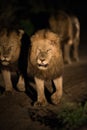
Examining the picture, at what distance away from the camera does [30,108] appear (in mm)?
5672

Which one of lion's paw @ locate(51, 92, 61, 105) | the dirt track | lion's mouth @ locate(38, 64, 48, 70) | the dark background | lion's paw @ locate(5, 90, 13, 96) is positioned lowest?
lion's paw @ locate(5, 90, 13, 96)

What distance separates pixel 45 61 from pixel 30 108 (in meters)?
0.78

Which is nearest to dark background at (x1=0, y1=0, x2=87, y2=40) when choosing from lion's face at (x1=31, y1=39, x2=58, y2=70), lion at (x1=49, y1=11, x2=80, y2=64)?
lion at (x1=49, y1=11, x2=80, y2=64)

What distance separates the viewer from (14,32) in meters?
6.33

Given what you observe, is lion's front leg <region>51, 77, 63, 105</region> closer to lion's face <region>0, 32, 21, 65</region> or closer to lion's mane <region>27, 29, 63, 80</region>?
lion's mane <region>27, 29, 63, 80</region>

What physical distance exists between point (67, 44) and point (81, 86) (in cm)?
272

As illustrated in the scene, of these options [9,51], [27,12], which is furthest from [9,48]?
[27,12]

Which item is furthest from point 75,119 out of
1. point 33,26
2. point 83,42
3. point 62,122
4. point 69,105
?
point 83,42

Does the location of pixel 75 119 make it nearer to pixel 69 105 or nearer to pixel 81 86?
pixel 69 105

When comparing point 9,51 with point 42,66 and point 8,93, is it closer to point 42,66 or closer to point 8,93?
point 8,93

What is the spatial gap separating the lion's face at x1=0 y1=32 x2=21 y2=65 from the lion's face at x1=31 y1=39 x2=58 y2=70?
672mm

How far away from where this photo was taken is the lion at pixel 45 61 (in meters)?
5.39

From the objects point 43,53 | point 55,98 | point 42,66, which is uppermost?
point 43,53

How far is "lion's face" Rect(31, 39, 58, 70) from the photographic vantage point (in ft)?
17.4
